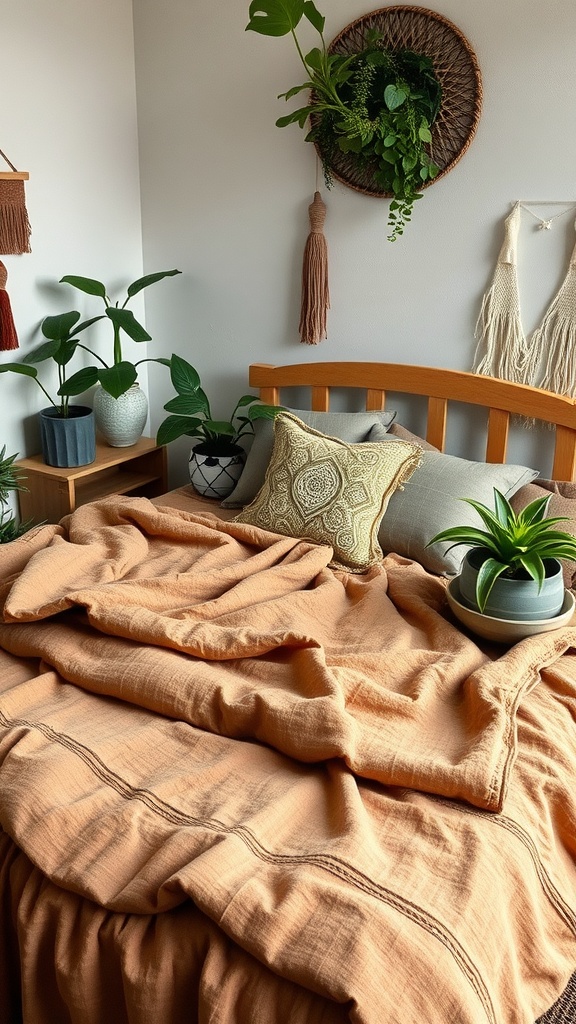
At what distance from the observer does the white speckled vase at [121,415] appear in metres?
3.03

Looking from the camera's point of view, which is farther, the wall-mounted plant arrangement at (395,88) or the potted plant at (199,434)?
the potted plant at (199,434)

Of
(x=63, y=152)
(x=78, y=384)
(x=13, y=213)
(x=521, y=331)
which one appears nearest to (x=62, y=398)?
(x=78, y=384)

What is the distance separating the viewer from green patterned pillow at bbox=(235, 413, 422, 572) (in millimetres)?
2266

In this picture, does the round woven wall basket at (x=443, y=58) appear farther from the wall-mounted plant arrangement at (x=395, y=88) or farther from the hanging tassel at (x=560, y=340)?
the hanging tassel at (x=560, y=340)

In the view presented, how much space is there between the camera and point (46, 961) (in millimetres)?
1290

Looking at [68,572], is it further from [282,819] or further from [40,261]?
[40,261]

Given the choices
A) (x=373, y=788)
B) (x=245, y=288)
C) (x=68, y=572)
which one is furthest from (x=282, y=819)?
(x=245, y=288)

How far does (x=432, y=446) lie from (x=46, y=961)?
6.05 ft

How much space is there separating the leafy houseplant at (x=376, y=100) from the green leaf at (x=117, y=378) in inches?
35.1

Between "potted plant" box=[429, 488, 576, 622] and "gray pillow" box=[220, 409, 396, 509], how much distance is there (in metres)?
0.80

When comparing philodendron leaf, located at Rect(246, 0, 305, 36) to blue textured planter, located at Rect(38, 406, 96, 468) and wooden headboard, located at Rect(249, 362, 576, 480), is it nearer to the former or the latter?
wooden headboard, located at Rect(249, 362, 576, 480)

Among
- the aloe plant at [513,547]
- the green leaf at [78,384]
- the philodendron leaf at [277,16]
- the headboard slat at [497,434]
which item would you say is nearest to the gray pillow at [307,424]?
the headboard slat at [497,434]

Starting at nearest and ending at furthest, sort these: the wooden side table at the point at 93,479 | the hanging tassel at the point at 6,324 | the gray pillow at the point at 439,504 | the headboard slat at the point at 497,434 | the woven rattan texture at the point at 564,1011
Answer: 1. the woven rattan texture at the point at 564,1011
2. the gray pillow at the point at 439,504
3. the headboard slat at the point at 497,434
4. the hanging tassel at the point at 6,324
5. the wooden side table at the point at 93,479

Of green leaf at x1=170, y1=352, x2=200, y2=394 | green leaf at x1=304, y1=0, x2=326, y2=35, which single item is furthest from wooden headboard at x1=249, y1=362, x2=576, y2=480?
green leaf at x1=304, y1=0, x2=326, y2=35
